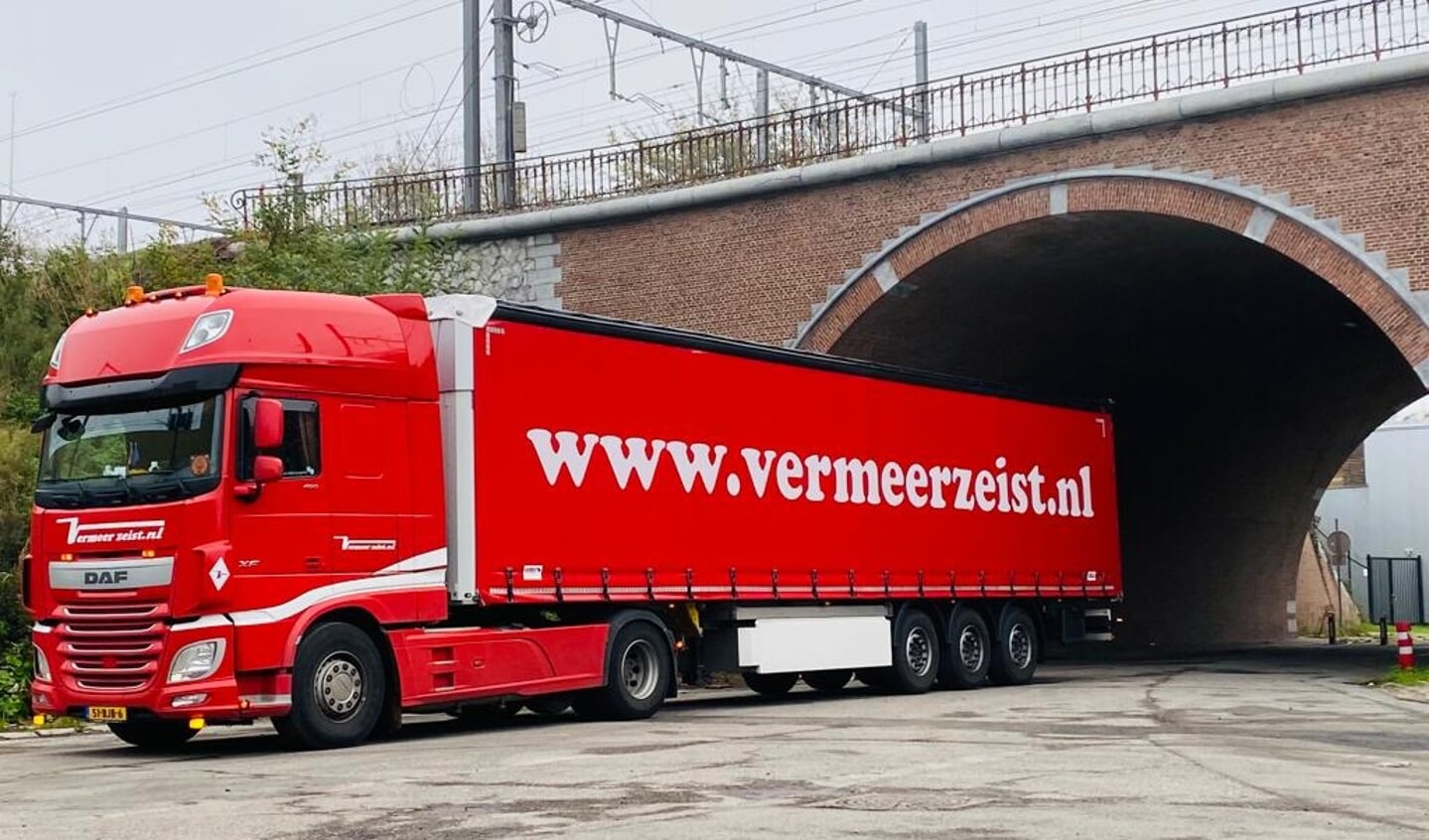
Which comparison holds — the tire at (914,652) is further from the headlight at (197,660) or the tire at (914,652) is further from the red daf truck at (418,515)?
the headlight at (197,660)

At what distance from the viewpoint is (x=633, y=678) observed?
1647cm

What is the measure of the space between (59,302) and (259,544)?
1369cm

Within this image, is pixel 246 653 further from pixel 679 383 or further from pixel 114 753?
pixel 679 383

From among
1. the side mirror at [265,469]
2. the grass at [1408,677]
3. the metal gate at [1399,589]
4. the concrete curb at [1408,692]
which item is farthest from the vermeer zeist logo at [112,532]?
the metal gate at [1399,589]

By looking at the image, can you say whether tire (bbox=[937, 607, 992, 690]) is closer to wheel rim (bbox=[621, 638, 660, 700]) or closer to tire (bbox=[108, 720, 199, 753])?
wheel rim (bbox=[621, 638, 660, 700])

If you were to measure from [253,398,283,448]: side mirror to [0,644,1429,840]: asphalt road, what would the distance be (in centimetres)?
226

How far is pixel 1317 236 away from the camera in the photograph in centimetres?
2183

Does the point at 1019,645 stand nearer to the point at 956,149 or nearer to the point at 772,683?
the point at 772,683

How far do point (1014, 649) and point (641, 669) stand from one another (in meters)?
7.34

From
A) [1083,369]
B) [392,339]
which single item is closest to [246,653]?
[392,339]

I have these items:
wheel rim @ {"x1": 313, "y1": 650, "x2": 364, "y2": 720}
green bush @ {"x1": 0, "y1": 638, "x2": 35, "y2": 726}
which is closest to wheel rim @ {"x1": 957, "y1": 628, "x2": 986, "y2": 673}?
wheel rim @ {"x1": 313, "y1": 650, "x2": 364, "y2": 720}

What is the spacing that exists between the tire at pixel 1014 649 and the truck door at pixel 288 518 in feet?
34.9

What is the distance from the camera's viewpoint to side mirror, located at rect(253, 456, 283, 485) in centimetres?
1327

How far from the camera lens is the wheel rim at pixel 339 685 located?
44.6 feet
